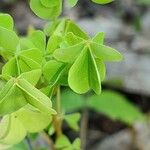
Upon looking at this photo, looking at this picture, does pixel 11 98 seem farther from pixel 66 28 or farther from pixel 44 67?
pixel 66 28

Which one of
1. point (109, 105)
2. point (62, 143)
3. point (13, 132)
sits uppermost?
point (13, 132)

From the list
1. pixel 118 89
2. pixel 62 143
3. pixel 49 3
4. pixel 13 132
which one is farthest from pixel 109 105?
pixel 49 3

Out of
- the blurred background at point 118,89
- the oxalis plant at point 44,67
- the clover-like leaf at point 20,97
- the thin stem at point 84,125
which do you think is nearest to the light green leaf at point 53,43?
the oxalis plant at point 44,67

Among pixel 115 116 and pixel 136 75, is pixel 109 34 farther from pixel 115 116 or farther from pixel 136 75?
pixel 115 116

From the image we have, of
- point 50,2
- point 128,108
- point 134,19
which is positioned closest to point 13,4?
point 134,19

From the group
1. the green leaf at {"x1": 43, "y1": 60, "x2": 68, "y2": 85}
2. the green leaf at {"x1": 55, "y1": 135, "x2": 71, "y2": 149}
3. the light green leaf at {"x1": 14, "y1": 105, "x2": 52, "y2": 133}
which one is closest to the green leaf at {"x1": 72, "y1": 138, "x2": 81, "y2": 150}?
the green leaf at {"x1": 55, "y1": 135, "x2": 71, "y2": 149}

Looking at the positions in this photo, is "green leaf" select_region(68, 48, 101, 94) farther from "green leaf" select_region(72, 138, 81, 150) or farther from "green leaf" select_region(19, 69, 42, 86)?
"green leaf" select_region(72, 138, 81, 150)
